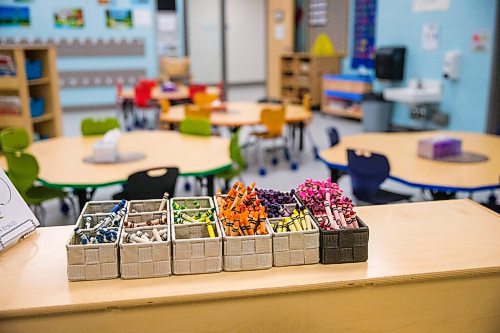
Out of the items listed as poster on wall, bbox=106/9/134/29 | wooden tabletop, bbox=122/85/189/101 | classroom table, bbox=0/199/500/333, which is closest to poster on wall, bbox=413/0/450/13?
wooden tabletop, bbox=122/85/189/101

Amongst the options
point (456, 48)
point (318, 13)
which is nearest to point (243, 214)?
point (456, 48)

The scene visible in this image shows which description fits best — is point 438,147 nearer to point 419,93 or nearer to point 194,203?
point 194,203

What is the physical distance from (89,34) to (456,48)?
7527mm

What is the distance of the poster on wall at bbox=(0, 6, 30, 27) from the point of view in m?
10.4

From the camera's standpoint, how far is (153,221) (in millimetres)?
1796

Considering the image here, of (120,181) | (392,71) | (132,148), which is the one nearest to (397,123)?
(392,71)

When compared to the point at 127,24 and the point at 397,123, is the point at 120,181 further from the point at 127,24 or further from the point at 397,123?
the point at 127,24

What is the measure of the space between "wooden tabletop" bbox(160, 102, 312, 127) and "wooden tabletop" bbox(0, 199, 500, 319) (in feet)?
12.9

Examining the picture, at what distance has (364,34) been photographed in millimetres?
9789

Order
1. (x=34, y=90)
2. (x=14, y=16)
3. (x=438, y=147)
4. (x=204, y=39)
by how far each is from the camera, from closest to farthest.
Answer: (x=438, y=147), (x=34, y=90), (x=14, y=16), (x=204, y=39)

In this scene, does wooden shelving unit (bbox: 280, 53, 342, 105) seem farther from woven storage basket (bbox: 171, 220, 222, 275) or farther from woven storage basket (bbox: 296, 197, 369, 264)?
woven storage basket (bbox: 171, 220, 222, 275)

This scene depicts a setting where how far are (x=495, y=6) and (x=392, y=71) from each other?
6.52ft

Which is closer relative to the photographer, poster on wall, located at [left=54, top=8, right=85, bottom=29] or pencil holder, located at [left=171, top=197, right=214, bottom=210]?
pencil holder, located at [left=171, top=197, right=214, bottom=210]

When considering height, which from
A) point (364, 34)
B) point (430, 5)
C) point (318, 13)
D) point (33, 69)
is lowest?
point (33, 69)
